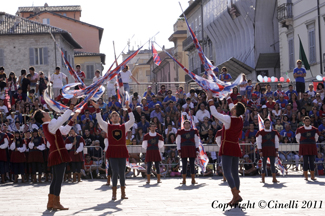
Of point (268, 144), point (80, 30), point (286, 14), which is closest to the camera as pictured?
point (268, 144)

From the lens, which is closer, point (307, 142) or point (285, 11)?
point (307, 142)

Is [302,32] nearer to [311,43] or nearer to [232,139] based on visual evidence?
[311,43]

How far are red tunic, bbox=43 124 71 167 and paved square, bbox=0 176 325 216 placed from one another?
98 centimetres

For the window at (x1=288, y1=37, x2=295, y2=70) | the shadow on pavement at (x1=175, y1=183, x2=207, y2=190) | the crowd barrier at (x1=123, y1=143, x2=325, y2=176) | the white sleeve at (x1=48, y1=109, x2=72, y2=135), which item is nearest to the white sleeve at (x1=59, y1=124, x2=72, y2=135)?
the white sleeve at (x1=48, y1=109, x2=72, y2=135)

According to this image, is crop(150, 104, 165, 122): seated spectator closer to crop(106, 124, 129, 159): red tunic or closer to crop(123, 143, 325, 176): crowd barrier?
crop(123, 143, 325, 176): crowd barrier

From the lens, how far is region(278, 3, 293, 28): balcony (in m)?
35.8

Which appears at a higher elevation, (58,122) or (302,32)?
(302,32)

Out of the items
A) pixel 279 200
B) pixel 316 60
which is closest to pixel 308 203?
pixel 279 200

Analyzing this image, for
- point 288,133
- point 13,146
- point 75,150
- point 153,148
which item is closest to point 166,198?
point 153,148

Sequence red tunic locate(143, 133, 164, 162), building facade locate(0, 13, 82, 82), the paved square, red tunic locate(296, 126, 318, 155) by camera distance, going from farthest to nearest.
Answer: building facade locate(0, 13, 82, 82)
red tunic locate(143, 133, 164, 162)
red tunic locate(296, 126, 318, 155)
the paved square

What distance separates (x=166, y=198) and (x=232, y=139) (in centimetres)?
238

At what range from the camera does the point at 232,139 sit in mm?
11391

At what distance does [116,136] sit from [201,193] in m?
2.71

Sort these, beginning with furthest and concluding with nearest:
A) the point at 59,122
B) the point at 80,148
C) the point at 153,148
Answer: the point at 80,148, the point at 153,148, the point at 59,122
